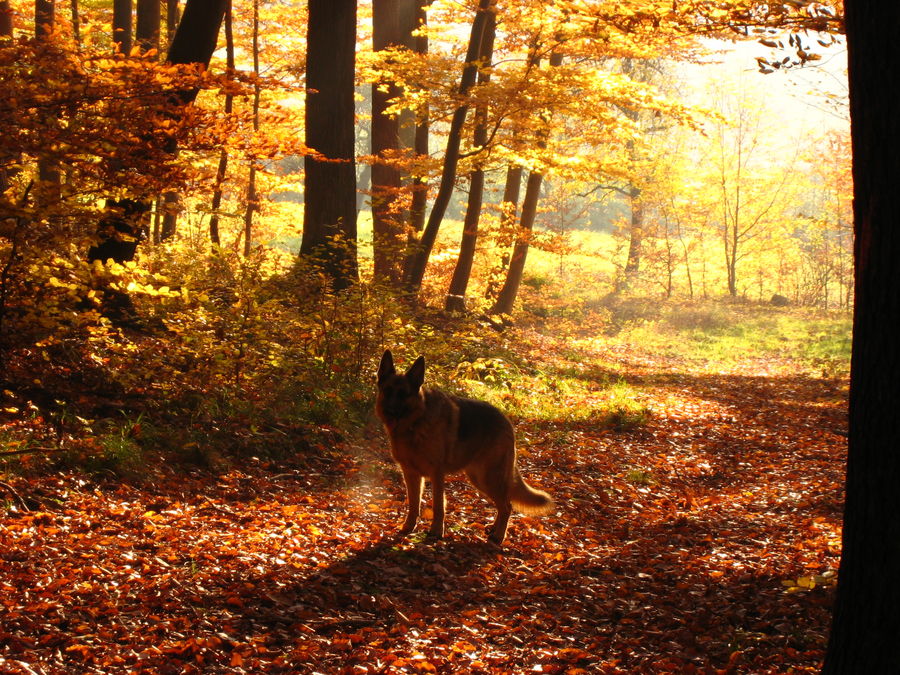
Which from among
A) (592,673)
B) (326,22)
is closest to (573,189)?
(326,22)

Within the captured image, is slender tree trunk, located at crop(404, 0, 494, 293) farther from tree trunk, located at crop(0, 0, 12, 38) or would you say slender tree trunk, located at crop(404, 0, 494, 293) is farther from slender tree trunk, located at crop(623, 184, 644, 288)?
slender tree trunk, located at crop(623, 184, 644, 288)

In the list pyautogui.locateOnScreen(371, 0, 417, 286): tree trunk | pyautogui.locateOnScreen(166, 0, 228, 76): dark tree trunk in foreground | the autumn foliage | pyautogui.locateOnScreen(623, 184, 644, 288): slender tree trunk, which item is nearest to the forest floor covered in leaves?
the autumn foliage

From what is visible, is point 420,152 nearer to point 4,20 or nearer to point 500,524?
point 4,20

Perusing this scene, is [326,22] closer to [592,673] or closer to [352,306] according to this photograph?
[352,306]

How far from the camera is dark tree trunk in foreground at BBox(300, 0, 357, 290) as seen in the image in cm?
1257

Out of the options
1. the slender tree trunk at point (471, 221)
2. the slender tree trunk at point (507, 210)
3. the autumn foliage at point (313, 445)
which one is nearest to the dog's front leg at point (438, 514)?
the autumn foliage at point (313, 445)

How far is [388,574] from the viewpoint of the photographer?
5.38m

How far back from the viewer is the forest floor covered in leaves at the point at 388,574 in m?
4.07

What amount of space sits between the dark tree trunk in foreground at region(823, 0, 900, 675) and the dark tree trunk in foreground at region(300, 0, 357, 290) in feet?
33.4

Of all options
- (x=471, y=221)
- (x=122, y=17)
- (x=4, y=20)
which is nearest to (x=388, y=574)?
(x=4, y=20)

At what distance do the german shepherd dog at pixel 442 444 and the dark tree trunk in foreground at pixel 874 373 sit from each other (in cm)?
334

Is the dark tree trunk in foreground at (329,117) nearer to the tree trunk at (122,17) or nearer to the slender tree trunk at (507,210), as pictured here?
the tree trunk at (122,17)

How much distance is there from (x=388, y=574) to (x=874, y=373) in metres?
3.69

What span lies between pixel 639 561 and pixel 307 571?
9.39 feet
